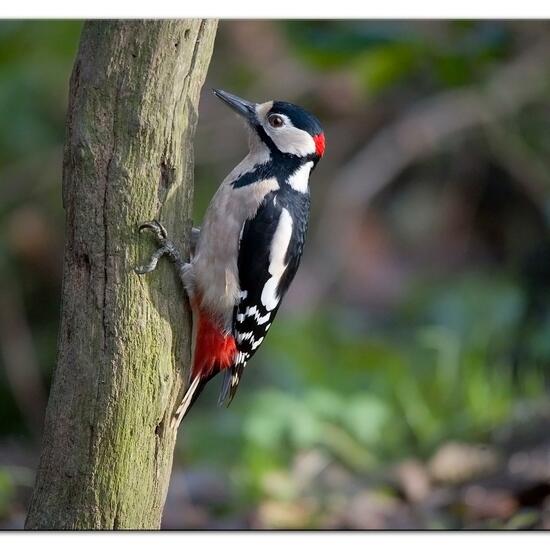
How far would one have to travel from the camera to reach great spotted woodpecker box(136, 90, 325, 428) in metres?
2.44

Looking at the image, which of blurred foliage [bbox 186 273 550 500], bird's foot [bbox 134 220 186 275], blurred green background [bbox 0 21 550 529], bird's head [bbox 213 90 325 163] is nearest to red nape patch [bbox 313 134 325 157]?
bird's head [bbox 213 90 325 163]

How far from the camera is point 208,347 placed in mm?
2465

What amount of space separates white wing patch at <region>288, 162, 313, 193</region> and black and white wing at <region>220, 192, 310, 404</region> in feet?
0.10

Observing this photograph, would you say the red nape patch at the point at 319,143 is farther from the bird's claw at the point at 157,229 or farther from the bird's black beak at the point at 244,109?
the bird's claw at the point at 157,229

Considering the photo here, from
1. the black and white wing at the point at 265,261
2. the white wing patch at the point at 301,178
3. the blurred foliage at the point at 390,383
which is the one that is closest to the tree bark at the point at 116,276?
the black and white wing at the point at 265,261

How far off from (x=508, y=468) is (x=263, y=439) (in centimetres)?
85

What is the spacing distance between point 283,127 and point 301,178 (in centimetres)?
15

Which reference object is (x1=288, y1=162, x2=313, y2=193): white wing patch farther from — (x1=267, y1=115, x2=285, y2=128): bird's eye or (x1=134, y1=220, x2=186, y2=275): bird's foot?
(x1=134, y1=220, x2=186, y2=275): bird's foot

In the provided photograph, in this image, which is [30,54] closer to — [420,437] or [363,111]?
[363,111]

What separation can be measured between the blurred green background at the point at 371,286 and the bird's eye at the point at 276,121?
1051 millimetres

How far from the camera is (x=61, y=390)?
2.18m

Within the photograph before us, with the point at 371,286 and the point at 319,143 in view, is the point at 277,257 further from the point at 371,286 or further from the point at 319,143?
the point at 371,286

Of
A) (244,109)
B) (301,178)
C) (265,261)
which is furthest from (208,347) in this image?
(244,109)
